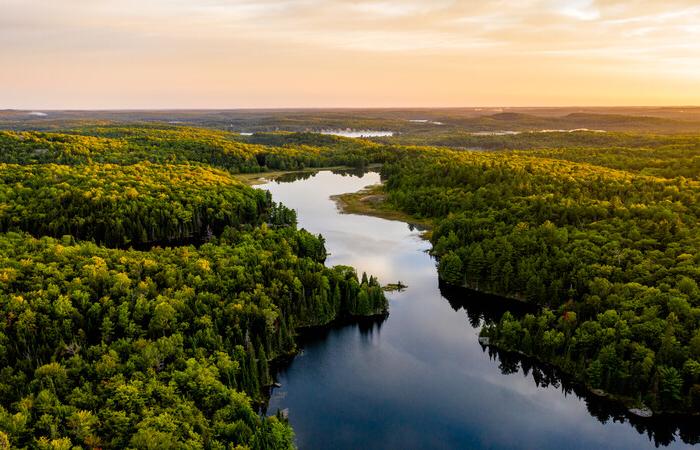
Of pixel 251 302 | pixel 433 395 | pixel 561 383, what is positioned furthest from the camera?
pixel 251 302

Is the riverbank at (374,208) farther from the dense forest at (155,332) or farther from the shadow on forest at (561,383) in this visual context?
the dense forest at (155,332)

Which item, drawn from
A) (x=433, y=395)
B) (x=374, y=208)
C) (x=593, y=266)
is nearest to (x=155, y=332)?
(x=433, y=395)

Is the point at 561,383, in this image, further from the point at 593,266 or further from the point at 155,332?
the point at 155,332

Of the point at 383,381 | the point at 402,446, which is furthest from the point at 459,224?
the point at 402,446

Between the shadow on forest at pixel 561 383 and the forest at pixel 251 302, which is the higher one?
the forest at pixel 251 302

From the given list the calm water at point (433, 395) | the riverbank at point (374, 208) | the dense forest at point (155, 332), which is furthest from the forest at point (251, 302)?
the riverbank at point (374, 208)

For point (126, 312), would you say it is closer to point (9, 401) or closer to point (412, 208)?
point (9, 401)
